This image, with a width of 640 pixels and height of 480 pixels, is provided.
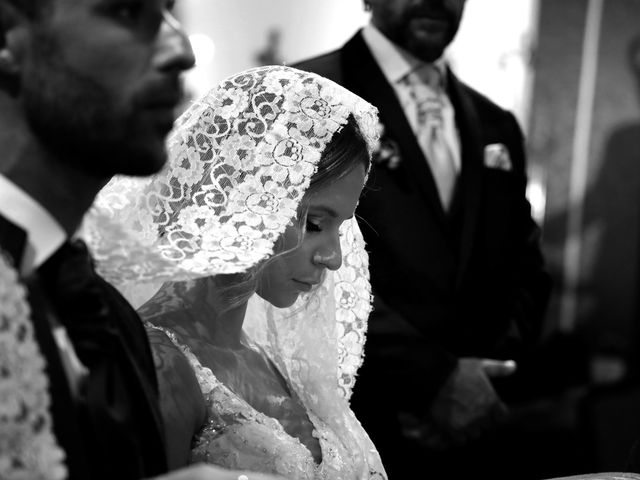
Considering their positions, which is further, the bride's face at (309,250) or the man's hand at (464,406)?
the man's hand at (464,406)

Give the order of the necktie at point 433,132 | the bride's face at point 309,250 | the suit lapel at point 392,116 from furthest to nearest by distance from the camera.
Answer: the necktie at point 433,132, the suit lapel at point 392,116, the bride's face at point 309,250

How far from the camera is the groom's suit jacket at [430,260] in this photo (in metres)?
2.87

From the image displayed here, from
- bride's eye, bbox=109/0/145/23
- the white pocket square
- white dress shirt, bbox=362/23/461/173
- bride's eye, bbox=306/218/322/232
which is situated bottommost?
the white pocket square

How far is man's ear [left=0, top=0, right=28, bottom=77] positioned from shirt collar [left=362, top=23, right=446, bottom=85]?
76.6 inches

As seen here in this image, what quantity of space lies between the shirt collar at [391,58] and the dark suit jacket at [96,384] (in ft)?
5.94

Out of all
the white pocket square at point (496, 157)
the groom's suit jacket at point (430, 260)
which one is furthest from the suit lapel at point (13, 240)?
the white pocket square at point (496, 157)

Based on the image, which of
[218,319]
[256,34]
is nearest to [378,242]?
[218,319]

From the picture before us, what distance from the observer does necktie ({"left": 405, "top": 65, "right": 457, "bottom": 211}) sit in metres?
3.08

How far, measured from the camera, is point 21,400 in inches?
44.5

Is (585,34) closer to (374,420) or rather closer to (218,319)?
(374,420)

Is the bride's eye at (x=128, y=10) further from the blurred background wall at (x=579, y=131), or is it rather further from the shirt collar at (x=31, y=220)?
the blurred background wall at (x=579, y=131)

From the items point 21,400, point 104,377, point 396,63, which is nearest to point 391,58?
point 396,63

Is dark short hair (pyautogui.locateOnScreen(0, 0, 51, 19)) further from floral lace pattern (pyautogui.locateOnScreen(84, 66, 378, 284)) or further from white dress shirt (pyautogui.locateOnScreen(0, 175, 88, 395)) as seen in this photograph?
floral lace pattern (pyautogui.locateOnScreen(84, 66, 378, 284))

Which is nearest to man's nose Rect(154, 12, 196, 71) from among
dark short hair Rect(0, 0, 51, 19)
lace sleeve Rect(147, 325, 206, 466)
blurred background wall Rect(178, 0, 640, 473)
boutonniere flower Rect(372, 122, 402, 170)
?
dark short hair Rect(0, 0, 51, 19)
